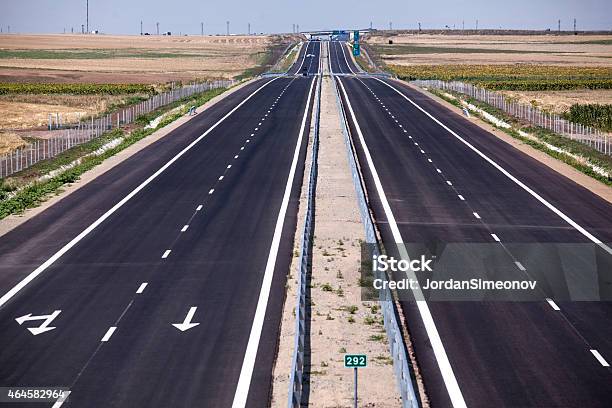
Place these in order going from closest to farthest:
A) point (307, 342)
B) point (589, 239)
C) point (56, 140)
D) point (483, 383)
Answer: point (483, 383) → point (307, 342) → point (589, 239) → point (56, 140)

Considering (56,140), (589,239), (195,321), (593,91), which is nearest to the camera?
(195,321)

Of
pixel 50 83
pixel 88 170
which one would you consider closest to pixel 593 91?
pixel 50 83

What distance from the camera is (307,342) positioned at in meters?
24.3

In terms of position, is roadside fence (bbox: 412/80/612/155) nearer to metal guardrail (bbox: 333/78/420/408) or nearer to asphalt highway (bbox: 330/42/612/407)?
asphalt highway (bbox: 330/42/612/407)

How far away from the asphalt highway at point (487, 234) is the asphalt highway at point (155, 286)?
4.13 meters

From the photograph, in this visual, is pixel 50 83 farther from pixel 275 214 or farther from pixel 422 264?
pixel 422 264

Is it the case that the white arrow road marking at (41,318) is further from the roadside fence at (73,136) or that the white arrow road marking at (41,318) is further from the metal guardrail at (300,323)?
the roadside fence at (73,136)

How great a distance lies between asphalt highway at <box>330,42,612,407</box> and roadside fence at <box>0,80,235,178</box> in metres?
19.3

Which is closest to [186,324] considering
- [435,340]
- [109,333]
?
[109,333]

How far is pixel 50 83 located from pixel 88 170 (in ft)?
264

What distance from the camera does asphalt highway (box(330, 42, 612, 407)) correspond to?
21938mm

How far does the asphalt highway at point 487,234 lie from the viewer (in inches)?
864

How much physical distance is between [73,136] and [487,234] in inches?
1680

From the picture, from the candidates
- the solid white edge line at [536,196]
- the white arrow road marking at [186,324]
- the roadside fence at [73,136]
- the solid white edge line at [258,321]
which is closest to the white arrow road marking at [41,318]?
the white arrow road marking at [186,324]
